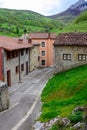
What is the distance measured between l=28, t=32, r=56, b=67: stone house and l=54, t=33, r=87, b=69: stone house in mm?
25135

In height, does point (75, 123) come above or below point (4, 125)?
above

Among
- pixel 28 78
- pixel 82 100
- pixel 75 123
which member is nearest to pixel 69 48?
pixel 28 78

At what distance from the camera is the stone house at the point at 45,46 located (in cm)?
7657

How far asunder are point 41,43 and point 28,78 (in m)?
21.2

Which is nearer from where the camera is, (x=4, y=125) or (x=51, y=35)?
(x=4, y=125)

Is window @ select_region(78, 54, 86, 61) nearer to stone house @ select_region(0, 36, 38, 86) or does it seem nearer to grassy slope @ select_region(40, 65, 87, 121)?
stone house @ select_region(0, 36, 38, 86)

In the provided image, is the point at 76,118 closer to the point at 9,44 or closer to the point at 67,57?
the point at 67,57

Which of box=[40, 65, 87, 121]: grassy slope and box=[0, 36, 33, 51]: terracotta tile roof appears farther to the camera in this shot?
box=[0, 36, 33, 51]: terracotta tile roof

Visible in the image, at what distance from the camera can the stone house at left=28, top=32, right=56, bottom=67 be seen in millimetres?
76569

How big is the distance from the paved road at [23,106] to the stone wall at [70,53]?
15.0 feet

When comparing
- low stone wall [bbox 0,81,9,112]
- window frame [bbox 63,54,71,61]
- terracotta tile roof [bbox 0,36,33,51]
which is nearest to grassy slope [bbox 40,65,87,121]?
low stone wall [bbox 0,81,9,112]

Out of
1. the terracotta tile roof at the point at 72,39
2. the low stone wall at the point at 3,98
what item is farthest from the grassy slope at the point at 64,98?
the terracotta tile roof at the point at 72,39

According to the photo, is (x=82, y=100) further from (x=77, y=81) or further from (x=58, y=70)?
(x=58, y=70)

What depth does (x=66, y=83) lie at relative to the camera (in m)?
38.0
